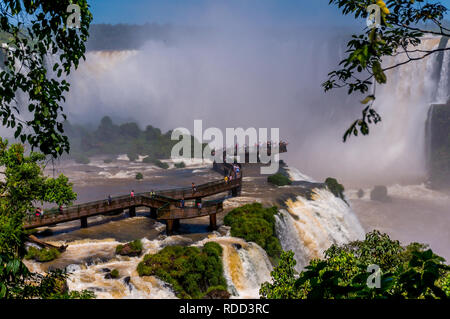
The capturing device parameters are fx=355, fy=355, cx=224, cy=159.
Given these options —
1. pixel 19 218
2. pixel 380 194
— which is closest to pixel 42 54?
pixel 19 218

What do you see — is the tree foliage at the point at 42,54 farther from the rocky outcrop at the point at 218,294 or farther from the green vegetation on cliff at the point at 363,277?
the rocky outcrop at the point at 218,294

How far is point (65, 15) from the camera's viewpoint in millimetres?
5656

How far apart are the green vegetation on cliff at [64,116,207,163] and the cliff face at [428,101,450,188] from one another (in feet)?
193

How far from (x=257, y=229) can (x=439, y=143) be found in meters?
73.5

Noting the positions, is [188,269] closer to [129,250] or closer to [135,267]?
[135,267]

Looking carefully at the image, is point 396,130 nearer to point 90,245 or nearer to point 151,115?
point 90,245

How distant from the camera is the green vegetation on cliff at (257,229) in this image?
2433cm

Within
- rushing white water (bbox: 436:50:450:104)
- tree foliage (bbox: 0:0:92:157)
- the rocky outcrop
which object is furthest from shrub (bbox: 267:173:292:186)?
rushing white water (bbox: 436:50:450:104)

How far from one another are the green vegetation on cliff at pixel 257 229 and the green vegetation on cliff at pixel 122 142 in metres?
64.5

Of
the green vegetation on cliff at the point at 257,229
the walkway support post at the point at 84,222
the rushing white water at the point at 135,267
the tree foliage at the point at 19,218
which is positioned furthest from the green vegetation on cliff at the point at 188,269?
the walkway support post at the point at 84,222

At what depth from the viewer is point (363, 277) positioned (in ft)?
13.2
